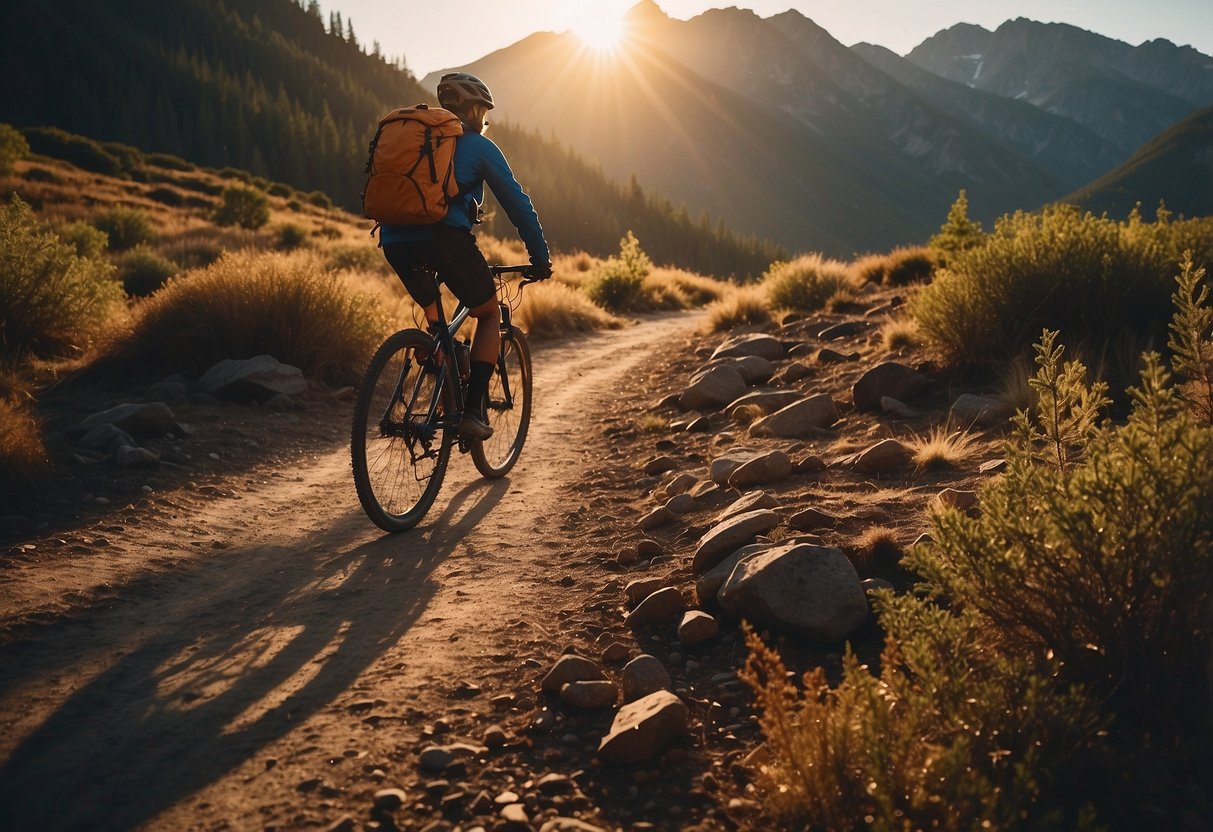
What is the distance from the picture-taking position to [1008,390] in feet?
19.4

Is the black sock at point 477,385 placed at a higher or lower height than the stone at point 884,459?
higher

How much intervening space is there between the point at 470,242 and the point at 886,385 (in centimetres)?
371

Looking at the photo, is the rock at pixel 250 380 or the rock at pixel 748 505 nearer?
the rock at pixel 748 505

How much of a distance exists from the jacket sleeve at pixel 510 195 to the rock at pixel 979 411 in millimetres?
3202

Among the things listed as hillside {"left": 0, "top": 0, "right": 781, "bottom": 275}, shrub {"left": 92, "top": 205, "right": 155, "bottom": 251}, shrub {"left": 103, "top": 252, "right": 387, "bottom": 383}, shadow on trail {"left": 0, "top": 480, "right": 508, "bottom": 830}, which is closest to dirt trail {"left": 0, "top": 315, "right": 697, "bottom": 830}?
shadow on trail {"left": 0, "top": 480, "right": 508, "bottom": 830}

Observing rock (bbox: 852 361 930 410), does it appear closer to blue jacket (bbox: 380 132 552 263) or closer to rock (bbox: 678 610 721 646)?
blue jacket (bbox: 380 132 552 263)

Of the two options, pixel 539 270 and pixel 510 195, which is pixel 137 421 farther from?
pixel 510 195

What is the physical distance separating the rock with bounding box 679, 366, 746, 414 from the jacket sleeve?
3.17 m

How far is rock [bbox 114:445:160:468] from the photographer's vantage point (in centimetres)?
580

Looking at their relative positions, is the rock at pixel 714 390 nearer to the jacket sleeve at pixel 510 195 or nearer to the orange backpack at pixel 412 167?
the jacket sleeve at pixel 510 195

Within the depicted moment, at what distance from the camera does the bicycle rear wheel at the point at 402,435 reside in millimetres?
4711

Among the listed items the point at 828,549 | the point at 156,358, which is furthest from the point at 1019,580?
the point at 156,358

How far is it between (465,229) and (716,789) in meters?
3.60

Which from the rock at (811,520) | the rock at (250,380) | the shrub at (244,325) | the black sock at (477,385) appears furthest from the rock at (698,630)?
the shrub at (244,325)
